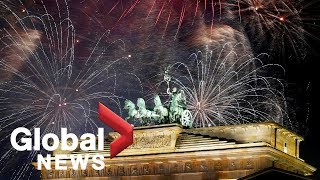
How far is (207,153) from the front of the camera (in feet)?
84.6

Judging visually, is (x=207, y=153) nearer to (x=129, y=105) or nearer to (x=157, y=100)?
(x=157, y=100)

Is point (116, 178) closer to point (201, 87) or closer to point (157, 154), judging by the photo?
point (157, 154)

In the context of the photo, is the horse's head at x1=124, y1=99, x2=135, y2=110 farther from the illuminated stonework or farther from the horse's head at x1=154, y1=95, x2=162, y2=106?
the horse's head at x1=154, y1=95, x2=162, y2=106

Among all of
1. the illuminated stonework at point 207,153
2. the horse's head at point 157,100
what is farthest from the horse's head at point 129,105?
the horse's head at point 157,100

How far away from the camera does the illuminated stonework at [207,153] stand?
2514 cm

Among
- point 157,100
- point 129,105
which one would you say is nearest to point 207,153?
point 157,100

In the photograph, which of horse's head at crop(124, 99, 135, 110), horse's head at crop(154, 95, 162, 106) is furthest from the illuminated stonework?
horse's head at crop(124, 99, 135, 110)

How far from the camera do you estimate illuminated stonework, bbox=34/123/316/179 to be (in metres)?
25.1

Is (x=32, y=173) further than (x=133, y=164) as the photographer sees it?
Yes

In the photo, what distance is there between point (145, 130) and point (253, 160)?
19.6 ft

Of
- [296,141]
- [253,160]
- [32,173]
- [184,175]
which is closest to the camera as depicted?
[253,160]

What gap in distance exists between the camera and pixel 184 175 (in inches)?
1052

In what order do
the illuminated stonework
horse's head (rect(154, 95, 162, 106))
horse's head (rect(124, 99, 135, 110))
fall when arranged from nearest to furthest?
the illuminated stonework
horse's head (rect(154, 95, 162, 106))
horse's head (rect(124, 99, 135, 110))

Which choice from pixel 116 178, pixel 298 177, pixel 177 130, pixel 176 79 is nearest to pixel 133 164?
pixel 116 178
